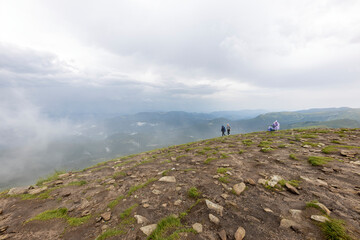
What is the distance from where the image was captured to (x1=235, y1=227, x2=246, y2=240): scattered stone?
12.7 ft

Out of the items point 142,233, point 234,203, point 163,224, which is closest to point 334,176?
point 234,203

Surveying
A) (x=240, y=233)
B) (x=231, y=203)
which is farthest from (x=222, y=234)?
(x=231, y=203)

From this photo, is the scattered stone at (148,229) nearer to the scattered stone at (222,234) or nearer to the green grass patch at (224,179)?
the scattered stone at (222,234)

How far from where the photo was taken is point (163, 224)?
4.65 m

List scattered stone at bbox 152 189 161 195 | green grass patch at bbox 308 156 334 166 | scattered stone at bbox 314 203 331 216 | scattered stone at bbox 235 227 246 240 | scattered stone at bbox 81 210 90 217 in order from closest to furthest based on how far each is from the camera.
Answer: scattered stone at bbox 235 227 246 240, scattered stone at bbox 314 203 331 216, scattered stone at bbox 81 210 90 217, scattered stone at bbox 152 189 161 195, green grass patch at bbox 308 156 334 166

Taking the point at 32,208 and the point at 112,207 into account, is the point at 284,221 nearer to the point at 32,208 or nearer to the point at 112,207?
the point at 112,207

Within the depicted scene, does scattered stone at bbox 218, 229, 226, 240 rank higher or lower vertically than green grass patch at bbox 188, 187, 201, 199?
higher

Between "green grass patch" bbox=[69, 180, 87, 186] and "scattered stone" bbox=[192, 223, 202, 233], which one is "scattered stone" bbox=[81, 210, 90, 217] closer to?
"green grass patch" bbox=[69, 180, 87, 186]

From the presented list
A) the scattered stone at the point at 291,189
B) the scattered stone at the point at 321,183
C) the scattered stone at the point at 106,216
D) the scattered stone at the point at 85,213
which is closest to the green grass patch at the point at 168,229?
the scattered stone at the point at 106,216

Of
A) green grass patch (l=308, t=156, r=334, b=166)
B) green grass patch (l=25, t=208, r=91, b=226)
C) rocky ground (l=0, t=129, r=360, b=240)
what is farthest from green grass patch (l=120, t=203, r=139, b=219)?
green grass patch (l=308, t=156, r=334, b=166)

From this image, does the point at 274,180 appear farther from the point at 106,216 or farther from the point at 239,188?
the point at 106,216

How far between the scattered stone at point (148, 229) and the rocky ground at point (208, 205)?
0.09ft

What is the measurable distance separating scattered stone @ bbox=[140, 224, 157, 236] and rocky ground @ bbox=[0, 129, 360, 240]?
27 mm

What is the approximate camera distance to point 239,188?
6.10 m
